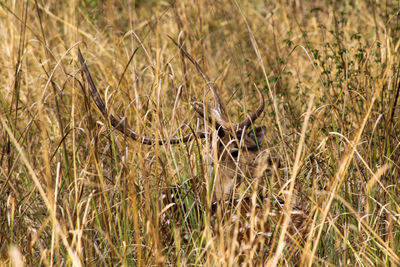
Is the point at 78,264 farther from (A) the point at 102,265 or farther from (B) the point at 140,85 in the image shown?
(B) the point at 140,85

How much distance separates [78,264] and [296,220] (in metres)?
1.21

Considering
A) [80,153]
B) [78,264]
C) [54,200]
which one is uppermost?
[54,200]

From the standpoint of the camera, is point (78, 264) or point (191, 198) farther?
point (191, 198)

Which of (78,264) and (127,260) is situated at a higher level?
(78,264)

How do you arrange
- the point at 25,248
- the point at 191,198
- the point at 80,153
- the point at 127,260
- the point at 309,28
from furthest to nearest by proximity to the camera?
the point at 309,28 → the point at 80,153 → the point at 191,198 → the point at 25,248 → the point at 127,260

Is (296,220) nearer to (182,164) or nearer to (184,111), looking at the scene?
(182,164)

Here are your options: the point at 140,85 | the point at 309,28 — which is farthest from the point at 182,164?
the point at 309,28

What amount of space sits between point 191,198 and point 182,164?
0.30 m

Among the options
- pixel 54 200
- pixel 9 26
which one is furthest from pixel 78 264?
pixel 9 26

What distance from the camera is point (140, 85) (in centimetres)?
487

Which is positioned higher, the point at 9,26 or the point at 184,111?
the point at 9,26

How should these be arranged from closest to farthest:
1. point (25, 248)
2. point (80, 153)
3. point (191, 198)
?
point (25, 248), point (191, 198), point (80, 153)

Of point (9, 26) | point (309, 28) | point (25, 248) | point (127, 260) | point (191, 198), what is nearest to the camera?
point (127, 260)

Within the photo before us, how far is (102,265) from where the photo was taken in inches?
105
